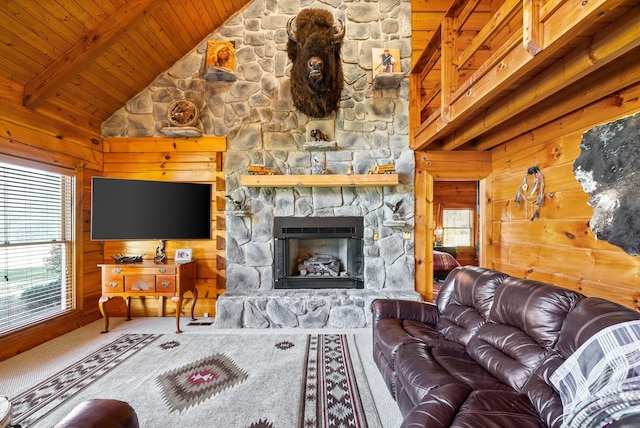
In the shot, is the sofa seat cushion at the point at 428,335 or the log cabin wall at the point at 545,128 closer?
the log cabin wall at the point at 545,128

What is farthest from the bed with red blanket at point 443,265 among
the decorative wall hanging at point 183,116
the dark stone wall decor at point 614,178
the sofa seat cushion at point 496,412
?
the decorative wall hanging at point 183,116

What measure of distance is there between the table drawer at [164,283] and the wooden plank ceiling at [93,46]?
6.98 ft

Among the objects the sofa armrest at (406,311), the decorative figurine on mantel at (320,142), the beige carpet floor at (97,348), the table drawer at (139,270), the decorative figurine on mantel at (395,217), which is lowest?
the beige carpet floor at (97,348)

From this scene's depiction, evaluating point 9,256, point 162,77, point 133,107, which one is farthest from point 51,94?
point 9,256

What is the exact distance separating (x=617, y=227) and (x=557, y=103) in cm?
115

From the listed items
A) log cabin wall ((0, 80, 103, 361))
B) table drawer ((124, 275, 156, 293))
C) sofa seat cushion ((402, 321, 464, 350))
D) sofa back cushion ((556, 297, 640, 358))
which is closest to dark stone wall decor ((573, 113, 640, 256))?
sofa back cushion ((556, 297, 640, 358))

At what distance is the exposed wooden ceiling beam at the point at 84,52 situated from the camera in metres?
2.60

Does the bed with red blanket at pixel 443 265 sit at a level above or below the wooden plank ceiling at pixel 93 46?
below

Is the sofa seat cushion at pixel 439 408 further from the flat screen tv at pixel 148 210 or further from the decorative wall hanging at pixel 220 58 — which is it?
the decorative wall hanging at pixel 220 58

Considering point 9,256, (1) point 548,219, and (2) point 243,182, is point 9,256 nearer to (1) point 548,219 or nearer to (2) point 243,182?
(2) point 243,182

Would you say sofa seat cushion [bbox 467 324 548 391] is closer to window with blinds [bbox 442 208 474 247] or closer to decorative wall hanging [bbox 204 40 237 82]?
decorative wall hanging [bbox 204 40 237 82]

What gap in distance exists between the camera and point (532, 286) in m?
1.61

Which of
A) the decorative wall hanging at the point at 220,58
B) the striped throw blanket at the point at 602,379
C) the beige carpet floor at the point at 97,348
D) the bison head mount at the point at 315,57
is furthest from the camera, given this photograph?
the decorative wall hanging at the point at 220,58

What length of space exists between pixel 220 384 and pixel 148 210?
220cm
